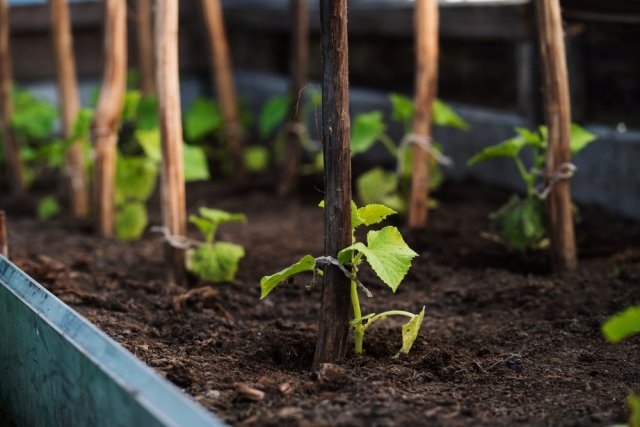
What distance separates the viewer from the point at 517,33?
4.63 metres

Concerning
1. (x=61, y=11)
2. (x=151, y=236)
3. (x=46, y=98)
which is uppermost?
(x=61, y=11)

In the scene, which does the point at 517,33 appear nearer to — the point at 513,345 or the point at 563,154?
the point at 563,154

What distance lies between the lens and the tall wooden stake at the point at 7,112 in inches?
201

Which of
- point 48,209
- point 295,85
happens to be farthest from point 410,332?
point 295,85

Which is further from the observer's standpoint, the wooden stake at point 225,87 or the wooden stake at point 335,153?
the wooden stake at point 225,87

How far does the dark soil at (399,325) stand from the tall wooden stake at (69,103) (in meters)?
0.29

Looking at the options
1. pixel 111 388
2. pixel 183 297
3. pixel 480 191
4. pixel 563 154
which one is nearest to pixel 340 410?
pixel 111 388

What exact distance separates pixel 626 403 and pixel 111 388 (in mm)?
1108

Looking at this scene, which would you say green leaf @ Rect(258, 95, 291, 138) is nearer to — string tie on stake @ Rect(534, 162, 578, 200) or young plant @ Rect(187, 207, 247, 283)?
young plant @ Rect(187, 207, 247, 283)

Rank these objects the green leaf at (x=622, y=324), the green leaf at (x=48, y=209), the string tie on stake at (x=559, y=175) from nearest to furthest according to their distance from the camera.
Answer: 1. the green leaf at (x=622, y=324)
2. the string tie on stake at (x=559, y=175)
3. the green leaf at (x=48, y=209)

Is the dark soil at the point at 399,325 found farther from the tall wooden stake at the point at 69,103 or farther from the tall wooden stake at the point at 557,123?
the tall wooden stake at the point at 69,103

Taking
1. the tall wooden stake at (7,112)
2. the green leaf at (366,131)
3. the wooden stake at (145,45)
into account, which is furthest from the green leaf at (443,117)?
the tall wooden stake at (7,112)

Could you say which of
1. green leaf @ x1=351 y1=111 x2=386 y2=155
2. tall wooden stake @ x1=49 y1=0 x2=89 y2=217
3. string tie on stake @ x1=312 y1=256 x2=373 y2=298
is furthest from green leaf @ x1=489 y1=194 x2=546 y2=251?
tall wooden stake @ x1=49 y1=0 x2=89 y2=217

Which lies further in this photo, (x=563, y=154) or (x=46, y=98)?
(x=46, y=98)
